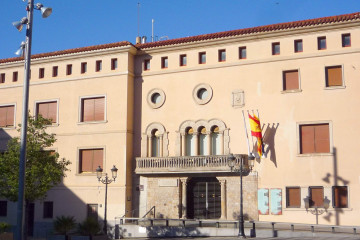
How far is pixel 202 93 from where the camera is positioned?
96.9ft

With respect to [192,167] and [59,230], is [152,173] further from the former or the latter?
[59,230]

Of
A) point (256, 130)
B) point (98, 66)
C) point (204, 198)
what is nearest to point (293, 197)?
point (256, 130)

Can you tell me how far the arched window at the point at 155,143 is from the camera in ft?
99.7

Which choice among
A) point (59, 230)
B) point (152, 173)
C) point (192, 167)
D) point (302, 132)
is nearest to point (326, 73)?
point (302, 132)

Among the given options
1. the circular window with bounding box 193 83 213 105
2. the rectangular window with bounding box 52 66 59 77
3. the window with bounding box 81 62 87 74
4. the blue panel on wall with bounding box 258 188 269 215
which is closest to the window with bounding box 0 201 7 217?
the rectangular window with bounding box 52 66 59 77

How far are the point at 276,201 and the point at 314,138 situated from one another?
13.0 feet

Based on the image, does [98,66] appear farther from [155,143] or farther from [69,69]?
[155,143]

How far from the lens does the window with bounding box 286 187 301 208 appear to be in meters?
26.3

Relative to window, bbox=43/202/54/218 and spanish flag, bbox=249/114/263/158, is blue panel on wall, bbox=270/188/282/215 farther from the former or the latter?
window, bbox=43/202/54/218

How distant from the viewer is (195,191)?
96.0 feet

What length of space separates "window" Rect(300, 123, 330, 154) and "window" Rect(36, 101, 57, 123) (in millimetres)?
16121

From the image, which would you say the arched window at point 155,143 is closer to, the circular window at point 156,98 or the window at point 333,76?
the circular window at point 156,98

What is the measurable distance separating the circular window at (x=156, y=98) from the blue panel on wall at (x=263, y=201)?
27.0 feet

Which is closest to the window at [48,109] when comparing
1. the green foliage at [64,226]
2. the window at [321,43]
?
the green foliage at [64,226]
